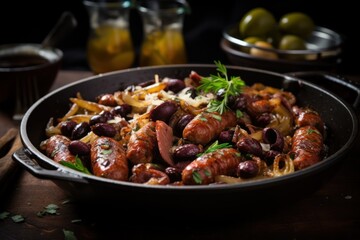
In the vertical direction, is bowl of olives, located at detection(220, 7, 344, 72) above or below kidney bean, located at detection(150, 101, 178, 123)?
below

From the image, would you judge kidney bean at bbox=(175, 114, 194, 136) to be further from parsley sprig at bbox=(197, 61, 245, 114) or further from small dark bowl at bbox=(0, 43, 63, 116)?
small dark bowl at bbox=(0, 43, 63, 116)

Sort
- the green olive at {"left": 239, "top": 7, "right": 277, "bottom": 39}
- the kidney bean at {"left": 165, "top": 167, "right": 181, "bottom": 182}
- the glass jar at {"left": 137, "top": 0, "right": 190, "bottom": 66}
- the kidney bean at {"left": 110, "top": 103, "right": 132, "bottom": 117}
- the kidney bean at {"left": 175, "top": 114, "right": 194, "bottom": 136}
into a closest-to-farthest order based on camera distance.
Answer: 1. the kidney bean at {"left": 165, "top": 167, "right": 181, "bottom": 182}
2. the kidney bean at {"left": 175, "top": 114, "right": 194, "bottom": 136}
3. the kidney bean at {"left": 110, "top": 103, "right": 132, "bottom": 117}
4. the glass jar at {"left": 137, "top": 0, "right": 190, "bottom": 66}
5. the green olive at {"left": 239, "top": 7, "right": 277, "bottom": 39}

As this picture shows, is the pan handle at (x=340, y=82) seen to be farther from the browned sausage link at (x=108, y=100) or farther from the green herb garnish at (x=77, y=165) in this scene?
the green herb garnish at (x=77, y=165)

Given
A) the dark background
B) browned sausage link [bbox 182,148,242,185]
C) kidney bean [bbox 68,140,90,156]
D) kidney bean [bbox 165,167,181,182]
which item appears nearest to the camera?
browned sausage link [bbox 182,148,242,185]

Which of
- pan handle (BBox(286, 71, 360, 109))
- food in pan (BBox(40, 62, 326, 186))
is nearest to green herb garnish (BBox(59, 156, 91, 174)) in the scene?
food in pan (BBox(40, 62, 326, 186))

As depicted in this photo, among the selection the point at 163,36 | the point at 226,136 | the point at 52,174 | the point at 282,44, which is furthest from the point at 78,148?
the point at 282,44

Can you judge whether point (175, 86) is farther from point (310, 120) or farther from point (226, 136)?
point (310, 120)

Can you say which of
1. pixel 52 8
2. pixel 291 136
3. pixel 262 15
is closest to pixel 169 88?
pixel 291 136

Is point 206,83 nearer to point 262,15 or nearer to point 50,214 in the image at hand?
point 50,214
